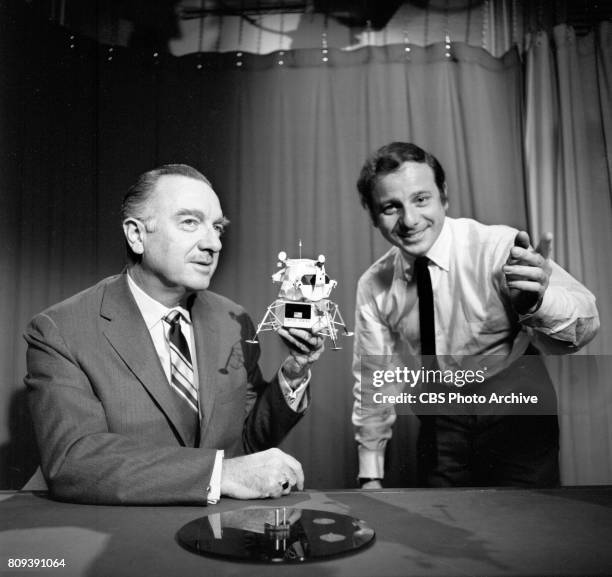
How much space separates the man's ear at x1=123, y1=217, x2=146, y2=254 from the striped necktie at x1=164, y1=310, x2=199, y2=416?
0.70 ft

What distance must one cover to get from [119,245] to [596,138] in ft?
5.39

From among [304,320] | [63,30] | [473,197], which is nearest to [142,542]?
[304,320]

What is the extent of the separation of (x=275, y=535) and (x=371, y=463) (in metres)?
0.95

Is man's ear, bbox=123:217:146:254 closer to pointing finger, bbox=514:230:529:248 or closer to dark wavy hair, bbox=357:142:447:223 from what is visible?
dark wavy hair, bbox=357:142:447:223

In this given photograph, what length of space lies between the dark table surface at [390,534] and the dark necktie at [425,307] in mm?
654

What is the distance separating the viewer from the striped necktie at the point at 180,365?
164 centimetres

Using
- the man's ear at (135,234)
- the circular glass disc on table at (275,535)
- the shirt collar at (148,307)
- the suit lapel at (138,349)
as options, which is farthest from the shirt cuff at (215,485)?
the man's ear at (135,234)

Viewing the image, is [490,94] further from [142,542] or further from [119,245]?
[142,542]

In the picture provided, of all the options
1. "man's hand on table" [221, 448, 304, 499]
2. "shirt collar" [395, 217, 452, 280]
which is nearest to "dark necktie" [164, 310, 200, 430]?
"man's hand on table" [221, 448, 304, 499]

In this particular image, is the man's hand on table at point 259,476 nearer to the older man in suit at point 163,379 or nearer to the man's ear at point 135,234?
the older man in suit at point 163,379

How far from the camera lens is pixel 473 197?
2055 millimetres

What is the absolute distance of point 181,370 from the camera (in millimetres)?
1666

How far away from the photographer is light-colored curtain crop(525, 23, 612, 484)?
1986 mm

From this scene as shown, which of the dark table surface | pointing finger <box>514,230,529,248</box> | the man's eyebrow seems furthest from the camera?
the man's eyebrow
